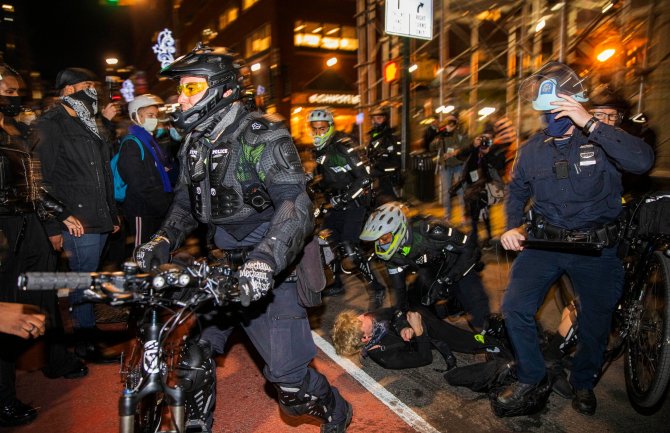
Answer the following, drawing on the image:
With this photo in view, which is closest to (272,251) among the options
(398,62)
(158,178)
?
(158,178)

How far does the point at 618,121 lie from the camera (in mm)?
3697

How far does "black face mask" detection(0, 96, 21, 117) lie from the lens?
3.64m

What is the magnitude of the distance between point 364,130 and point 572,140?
1420cm

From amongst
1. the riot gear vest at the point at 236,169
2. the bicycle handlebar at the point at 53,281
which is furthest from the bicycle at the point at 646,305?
the bicycle handlebar at the point at 53,281

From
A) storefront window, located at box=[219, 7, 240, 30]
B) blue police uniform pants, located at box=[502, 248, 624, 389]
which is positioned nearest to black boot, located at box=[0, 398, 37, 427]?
blue police uniform pants, located at box=[502, 248, 624, 389]

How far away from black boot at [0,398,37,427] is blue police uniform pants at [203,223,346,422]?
2.12 meters

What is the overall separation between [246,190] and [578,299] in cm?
256

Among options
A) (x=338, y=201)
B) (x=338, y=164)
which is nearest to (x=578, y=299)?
(x=338, y=201)

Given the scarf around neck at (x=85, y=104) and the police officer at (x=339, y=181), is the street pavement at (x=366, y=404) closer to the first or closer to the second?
the police officer at (x=339, y=181)

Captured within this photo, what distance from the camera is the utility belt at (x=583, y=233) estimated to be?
3.18m

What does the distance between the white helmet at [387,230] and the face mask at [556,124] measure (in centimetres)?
150

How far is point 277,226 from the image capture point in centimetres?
229

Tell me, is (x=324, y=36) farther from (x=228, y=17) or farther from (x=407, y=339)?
(x=407, y=339)

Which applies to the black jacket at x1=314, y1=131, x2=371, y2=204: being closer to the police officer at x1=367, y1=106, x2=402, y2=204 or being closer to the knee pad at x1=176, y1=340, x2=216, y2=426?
the police officer at x1=367, y1=106, x2=402, y2=204
